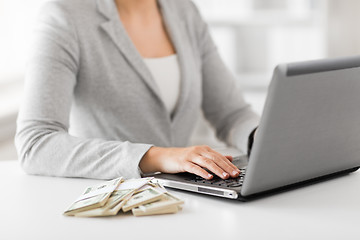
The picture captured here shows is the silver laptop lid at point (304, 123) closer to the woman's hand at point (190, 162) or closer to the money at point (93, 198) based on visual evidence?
the woman's hand at point (190, 162)

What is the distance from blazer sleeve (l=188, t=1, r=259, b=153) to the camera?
2.00 meters

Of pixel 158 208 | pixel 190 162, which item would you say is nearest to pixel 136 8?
pixel 190 162

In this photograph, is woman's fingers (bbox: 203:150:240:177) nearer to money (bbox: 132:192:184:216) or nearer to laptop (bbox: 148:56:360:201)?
laptop (bbox: 148:56:360:201)

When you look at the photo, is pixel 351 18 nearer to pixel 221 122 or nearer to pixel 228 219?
pixel 221 122

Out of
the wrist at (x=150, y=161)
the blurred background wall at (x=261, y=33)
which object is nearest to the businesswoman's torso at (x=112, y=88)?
the wrist at (x=150, y=161)

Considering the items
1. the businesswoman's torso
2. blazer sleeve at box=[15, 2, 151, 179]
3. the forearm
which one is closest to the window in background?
the businesswoman's torso

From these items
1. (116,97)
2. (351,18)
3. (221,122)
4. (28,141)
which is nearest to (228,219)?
(28,141)

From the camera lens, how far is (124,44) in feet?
5.96

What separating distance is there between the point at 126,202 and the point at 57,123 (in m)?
0.58

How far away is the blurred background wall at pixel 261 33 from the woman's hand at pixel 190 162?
1635 millimetres

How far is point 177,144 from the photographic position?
6.44ft

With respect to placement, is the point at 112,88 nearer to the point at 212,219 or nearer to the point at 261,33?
the point at 212,219

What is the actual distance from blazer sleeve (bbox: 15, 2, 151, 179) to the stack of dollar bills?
205mm

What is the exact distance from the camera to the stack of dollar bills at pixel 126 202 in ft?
3.38
